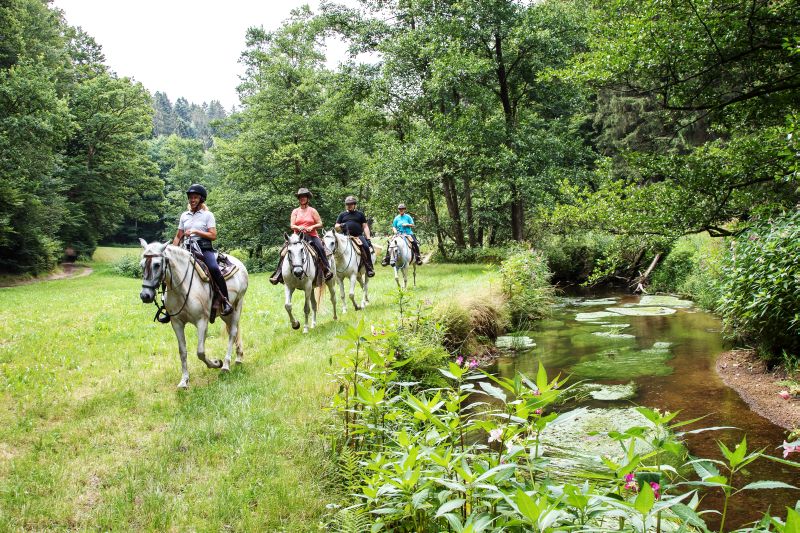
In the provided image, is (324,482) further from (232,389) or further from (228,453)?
(232,389)

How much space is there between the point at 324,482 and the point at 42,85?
27.0 m

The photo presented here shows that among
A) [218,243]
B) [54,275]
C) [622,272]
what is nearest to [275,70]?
[218,243]

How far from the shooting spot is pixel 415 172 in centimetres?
2188

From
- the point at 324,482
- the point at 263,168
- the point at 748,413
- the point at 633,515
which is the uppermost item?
the point at 263,168

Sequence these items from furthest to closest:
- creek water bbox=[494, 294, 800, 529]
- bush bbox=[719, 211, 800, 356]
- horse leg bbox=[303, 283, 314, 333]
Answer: horse leg bbox=[303, 283, 314, 333] < bush bbox=[719, 211, 800, 356] < creek water bbox=[494, 294, 800, 529]

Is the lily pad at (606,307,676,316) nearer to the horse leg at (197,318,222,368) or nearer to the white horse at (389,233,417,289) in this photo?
the white horse at (389,233,417,289)

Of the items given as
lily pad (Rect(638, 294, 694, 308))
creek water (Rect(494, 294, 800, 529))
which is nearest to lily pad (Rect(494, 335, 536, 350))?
creek water (Rect(494, 294, 800, 529))

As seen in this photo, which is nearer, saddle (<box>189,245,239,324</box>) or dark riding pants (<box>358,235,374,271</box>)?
saddle (<box>189,245,239,324</box>)

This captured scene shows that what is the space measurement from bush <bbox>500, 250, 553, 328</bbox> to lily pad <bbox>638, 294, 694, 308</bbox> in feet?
9.70

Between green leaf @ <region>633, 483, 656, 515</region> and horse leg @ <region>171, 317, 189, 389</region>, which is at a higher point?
green leaf @ <region>633, 483, 656, 515</region>

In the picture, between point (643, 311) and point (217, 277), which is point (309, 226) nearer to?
point (217, 277)

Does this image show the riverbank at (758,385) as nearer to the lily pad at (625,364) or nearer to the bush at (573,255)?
the lily pad at (625,364)

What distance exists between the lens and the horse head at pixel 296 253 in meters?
9.33

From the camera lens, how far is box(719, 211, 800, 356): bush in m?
6.73
